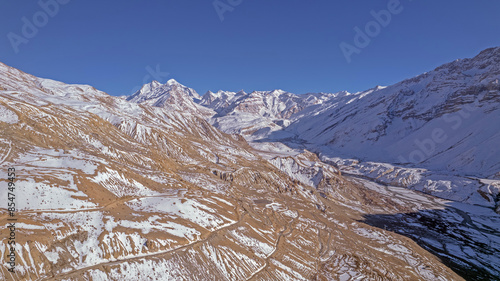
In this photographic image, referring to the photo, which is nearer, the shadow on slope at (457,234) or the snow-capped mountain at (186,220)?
the snow-capped mountain at (186,220)

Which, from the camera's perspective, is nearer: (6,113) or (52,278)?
(52,278)

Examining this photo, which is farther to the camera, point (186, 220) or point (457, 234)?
point (457, 234)

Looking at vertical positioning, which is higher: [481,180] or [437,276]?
[437,276]

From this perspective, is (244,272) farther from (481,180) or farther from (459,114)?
(459,114)

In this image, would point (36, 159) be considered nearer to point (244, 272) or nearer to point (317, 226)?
point (244, 272)

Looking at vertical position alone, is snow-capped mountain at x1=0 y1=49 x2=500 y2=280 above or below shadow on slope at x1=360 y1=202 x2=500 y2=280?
above

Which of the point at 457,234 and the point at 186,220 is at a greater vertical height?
the point at 186,220

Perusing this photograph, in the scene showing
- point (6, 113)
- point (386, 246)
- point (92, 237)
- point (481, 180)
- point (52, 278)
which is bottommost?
point (481, 180)

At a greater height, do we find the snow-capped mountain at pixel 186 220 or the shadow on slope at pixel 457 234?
the snow-capped mountain at pixel 186 220

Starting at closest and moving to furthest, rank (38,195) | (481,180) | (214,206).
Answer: (38,195), (214,206), (481,180)

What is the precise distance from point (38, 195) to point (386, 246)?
65.3m

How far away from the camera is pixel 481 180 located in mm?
118438

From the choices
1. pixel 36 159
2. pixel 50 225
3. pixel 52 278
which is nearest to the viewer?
pixel 52 278

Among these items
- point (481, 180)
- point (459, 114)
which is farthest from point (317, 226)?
point (459, 114)
